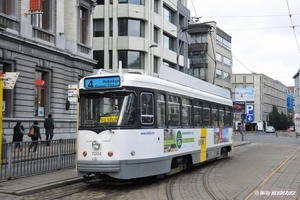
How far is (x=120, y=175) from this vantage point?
30.4 ft

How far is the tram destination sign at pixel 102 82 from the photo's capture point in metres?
9.67

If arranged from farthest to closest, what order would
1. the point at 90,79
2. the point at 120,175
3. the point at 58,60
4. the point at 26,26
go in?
the point at 58,60
the point at 26,26
the point at 90,79
the point at 120,175

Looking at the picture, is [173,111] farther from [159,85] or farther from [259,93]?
[259,93]

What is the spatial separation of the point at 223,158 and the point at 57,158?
858 centimetres

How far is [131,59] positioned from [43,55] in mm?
19571

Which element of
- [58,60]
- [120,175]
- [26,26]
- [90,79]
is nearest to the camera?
[120,175]

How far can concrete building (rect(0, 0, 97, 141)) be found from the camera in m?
20.4

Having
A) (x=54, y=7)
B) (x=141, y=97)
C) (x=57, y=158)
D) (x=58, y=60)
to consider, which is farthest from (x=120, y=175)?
(x=54, y=7)

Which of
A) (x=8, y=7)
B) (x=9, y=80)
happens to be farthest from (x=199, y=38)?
(x=9, y=80)

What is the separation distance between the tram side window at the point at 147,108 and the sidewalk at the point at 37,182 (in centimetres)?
275

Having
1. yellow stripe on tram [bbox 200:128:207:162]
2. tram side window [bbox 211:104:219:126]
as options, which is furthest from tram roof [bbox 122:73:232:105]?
yellow stripe on tram [bbox 200:128:207:162]

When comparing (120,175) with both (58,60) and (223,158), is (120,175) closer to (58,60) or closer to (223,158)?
(223,158)

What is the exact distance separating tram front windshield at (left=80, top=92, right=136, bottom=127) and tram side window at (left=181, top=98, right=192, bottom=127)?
2958 mm

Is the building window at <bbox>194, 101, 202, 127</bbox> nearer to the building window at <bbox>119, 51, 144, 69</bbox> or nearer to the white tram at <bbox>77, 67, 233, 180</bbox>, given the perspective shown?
the white tram at <bbox>77, 67, 233, 180</bbox>
